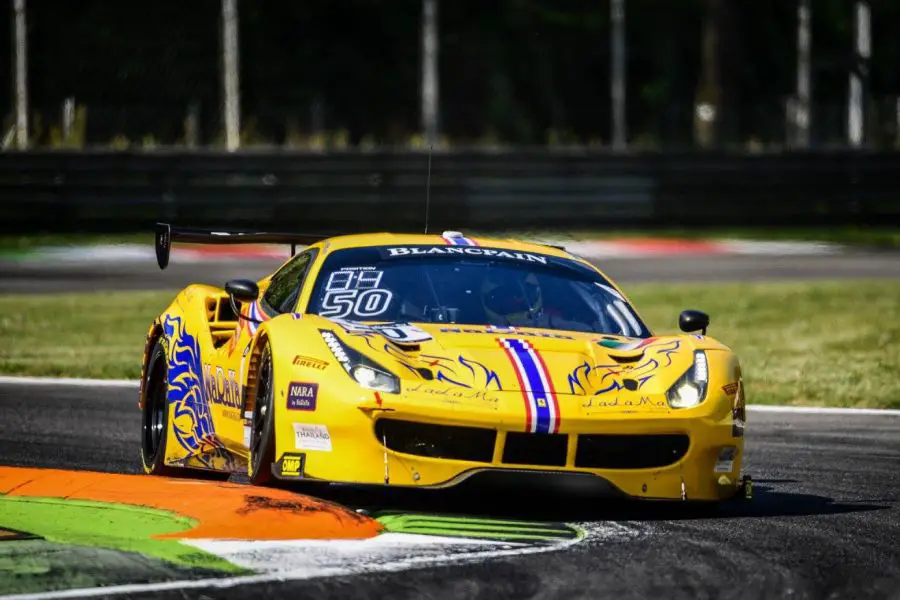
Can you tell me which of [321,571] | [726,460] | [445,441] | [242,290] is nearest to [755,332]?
[242,290]

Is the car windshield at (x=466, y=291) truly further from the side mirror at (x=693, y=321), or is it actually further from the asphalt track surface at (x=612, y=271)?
the asphalt track surface at (x=612, y=271)

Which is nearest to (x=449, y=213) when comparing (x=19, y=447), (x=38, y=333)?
(x=38, y=333)

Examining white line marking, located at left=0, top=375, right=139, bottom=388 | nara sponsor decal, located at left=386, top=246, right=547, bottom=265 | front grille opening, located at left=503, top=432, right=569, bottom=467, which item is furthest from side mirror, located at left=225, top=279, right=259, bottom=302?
white line marking, located at left=0, top=375, right=139, bottom=388

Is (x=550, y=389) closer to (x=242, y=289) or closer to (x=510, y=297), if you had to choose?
(x=510, y=297)

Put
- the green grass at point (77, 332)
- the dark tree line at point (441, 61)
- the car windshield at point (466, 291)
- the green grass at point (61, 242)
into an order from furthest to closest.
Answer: the dark tree line at point (441, 61) → the green grass at point (61, 242) → the green grass at point (77, 332) → the car windshield at point (466, 291)

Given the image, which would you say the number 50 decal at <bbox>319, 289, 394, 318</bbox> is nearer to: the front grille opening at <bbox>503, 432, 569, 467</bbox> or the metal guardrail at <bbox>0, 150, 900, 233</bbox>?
the front grille opening at <bbox>503, 432, 569, 467</bbox>

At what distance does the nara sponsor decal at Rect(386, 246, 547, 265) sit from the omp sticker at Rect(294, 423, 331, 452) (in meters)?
1.54

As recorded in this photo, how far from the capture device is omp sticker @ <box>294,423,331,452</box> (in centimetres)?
704

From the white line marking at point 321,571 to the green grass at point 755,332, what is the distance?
643 cm

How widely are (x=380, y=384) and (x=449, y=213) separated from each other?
58.4ft

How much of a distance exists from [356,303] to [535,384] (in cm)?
117

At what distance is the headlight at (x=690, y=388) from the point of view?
7.36 metres

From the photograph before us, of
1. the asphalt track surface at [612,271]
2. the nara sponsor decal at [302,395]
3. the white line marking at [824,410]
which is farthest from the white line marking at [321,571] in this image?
the asphalt track surface at [612,271]

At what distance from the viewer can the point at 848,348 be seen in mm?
14883
